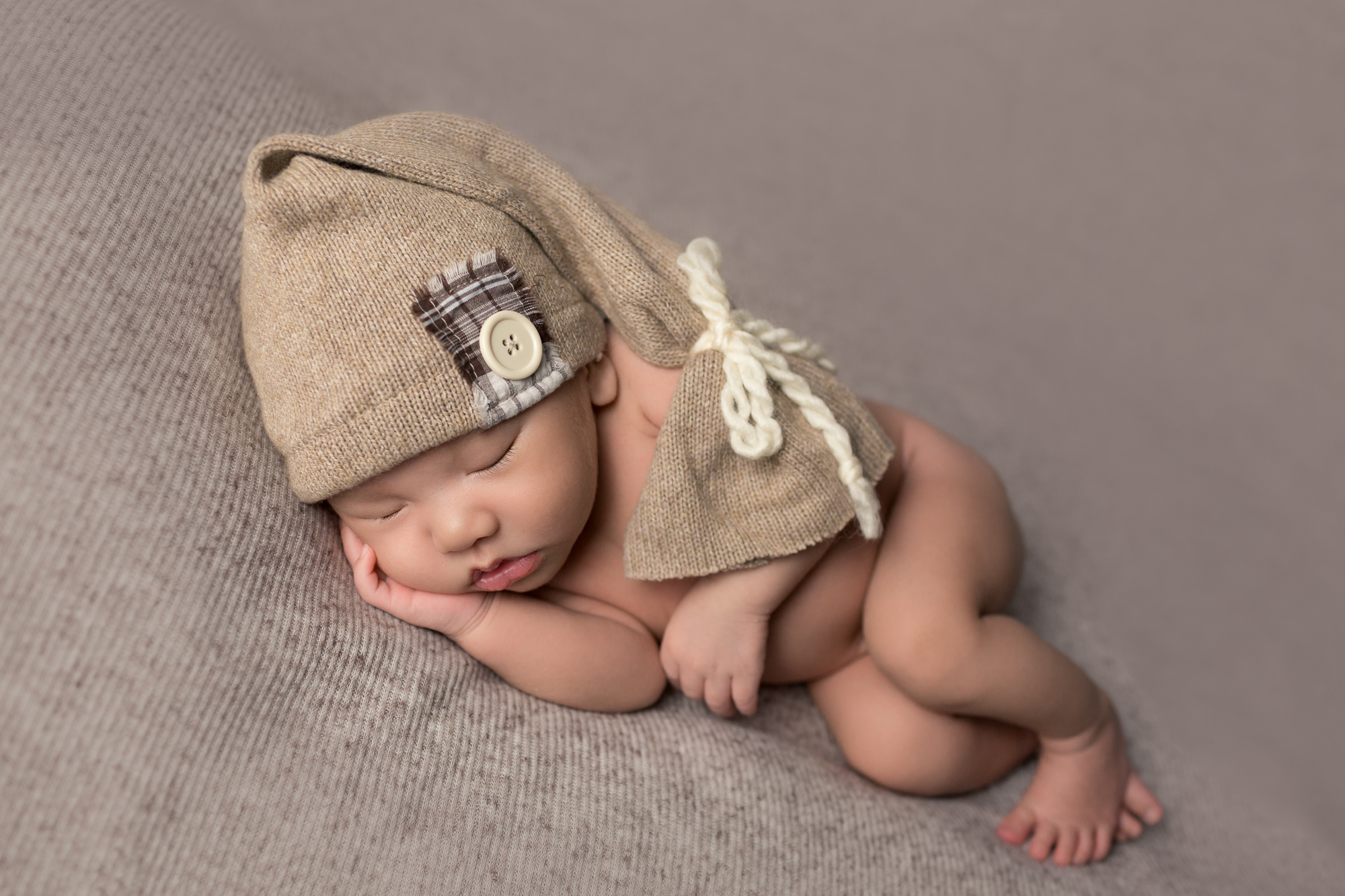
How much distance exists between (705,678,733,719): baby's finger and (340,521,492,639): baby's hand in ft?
1.12

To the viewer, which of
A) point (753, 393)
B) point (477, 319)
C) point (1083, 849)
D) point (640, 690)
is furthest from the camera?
point (1083, 849)

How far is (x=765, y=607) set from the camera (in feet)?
4.54

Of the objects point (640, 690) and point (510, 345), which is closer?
point (510, 345)

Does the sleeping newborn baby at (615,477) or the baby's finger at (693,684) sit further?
the baby's finger at (693,684)

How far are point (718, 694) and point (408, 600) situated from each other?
0.46 metres

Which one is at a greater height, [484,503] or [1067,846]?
[484,503]

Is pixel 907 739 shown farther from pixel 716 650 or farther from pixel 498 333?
pixel 498 333

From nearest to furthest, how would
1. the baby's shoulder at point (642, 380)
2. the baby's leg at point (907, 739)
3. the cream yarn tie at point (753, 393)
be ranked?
the cream yarn tie at point (753, 393) < the baby's shoulder at point (642, 380) < the baby's leg at point (907, 739)

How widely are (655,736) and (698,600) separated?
21 centimetres

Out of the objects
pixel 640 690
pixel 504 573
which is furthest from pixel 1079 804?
pixel 504 573

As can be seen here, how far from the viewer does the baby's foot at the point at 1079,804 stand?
1.60m

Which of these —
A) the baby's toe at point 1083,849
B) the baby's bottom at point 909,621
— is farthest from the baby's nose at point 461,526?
the baby's toe at point 1083,849

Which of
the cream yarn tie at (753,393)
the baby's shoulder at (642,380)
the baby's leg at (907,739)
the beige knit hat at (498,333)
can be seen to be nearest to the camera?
the beige knit hat at (498,333)

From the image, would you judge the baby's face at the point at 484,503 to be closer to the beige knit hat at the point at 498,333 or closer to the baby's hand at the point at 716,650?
the beige knit hat at the point at 498,333
